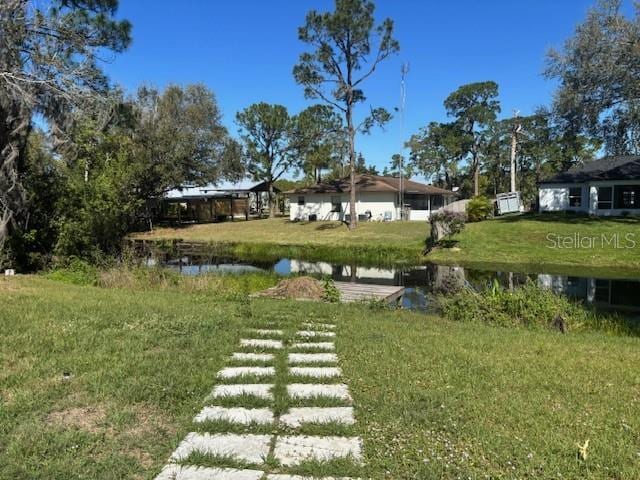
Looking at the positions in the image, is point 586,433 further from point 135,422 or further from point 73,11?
point 73,11

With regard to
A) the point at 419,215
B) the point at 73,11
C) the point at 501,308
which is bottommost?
the point at 501,308

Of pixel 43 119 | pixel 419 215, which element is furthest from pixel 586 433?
pixel 419 215

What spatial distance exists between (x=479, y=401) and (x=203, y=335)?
118 inches

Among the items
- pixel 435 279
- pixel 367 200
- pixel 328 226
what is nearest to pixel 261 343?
pixel 435 279

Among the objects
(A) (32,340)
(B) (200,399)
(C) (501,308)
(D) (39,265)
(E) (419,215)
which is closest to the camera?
(B) (200,399)

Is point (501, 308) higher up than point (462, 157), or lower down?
lower down

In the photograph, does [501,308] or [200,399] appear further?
[501,308]

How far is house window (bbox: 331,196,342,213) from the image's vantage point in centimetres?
3528

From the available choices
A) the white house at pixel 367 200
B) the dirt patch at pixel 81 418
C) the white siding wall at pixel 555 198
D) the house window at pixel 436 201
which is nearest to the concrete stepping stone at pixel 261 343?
the dirt patch at pixel 81 418

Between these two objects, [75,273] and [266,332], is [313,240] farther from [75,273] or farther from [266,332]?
[266,332]

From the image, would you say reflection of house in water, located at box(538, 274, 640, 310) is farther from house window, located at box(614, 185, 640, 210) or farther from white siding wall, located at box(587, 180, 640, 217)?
house window, located at box(614, 185, 640, 210)

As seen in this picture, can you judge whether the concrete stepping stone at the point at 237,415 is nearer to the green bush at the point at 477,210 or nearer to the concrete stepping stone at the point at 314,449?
the concrete stepping stone at the point at 314,449

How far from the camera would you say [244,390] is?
3.74 metres

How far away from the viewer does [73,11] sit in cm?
1170
